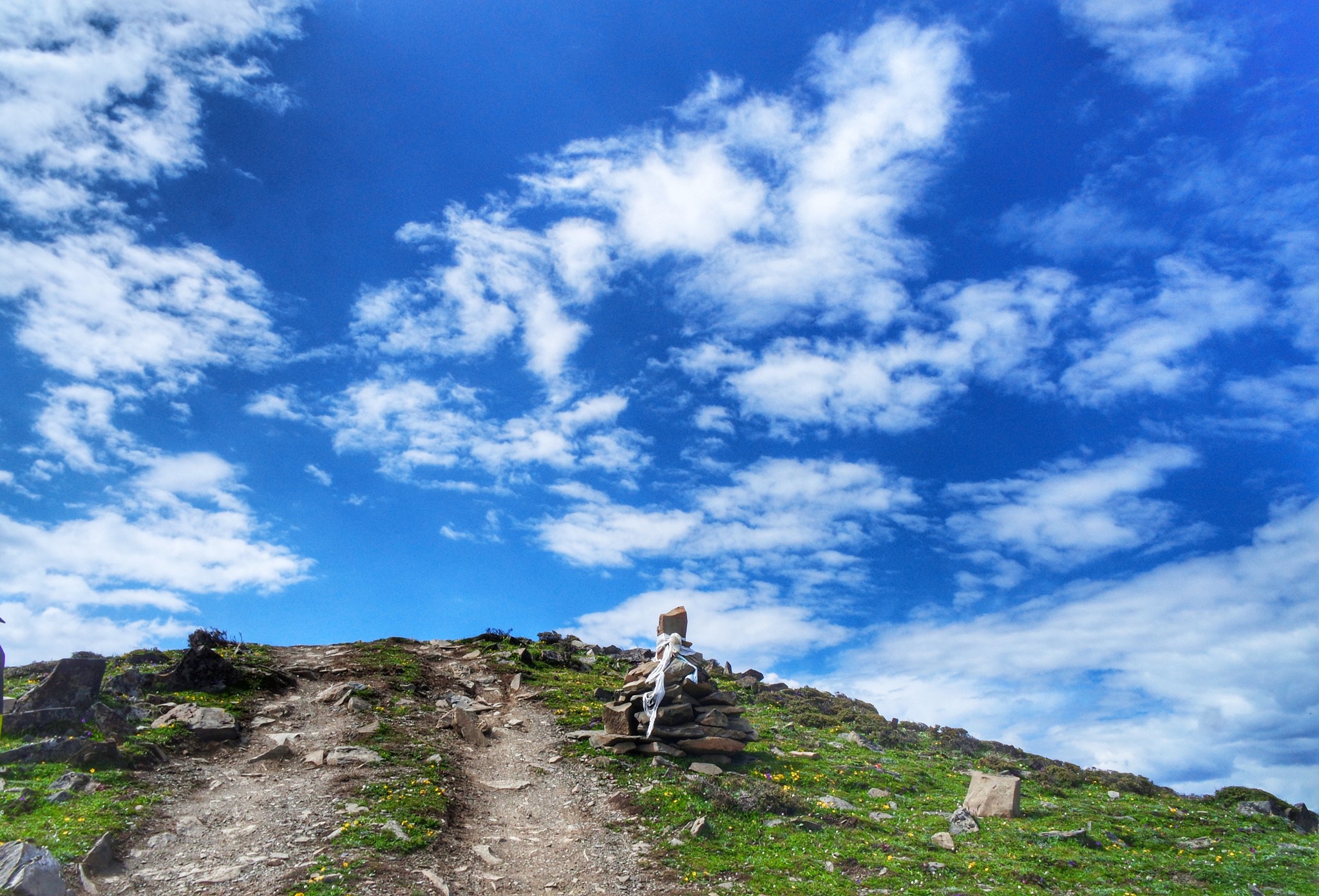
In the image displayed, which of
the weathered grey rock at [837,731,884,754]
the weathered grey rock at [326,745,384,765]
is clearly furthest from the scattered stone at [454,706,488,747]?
the weathered grey rock at [837,731,884,754]

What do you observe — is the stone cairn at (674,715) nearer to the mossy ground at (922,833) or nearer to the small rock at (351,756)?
the mossy ground at (922,833)

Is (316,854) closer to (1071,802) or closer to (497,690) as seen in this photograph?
(497,690)

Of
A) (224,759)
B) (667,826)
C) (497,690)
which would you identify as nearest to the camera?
(667,826)

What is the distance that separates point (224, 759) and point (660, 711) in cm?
1208

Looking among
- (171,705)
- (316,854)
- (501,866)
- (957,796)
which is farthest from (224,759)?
(957,796)

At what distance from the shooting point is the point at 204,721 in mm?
20766

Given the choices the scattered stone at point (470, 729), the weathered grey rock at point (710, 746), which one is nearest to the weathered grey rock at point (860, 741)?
the weathered grey rock at point (710, 746)

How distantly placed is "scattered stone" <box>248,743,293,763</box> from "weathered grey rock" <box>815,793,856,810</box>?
1459 cm

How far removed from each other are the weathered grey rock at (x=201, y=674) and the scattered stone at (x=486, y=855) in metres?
14.8

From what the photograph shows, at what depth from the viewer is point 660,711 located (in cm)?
2164

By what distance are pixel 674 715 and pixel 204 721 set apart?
45.1 feet

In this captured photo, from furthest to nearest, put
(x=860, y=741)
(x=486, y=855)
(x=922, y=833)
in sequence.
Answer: (x=860, y=741) < (x=922, y=833) < (x=486, y=855)

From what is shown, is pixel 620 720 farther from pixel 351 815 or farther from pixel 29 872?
pixel 29 872

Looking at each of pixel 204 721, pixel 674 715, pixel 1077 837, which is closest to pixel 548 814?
pixel 674 715
